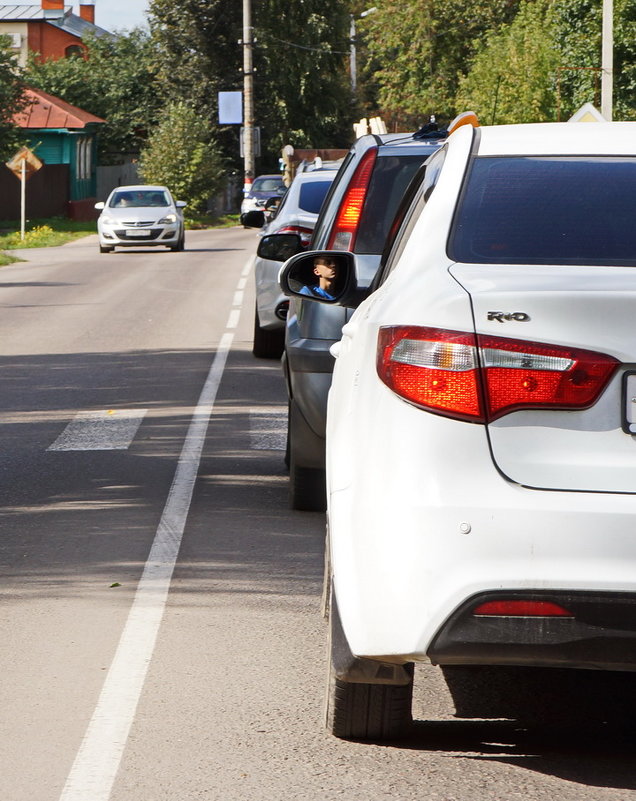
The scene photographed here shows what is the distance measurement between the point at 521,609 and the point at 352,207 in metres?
4.15

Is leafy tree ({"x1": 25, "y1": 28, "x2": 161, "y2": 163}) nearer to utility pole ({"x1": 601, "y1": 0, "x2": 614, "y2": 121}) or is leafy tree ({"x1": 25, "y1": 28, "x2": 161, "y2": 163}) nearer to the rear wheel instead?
utility pole ({"x1": 601, "y1": 0, "x2": 614, "y2": 121})

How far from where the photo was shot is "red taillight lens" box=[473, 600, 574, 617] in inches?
138

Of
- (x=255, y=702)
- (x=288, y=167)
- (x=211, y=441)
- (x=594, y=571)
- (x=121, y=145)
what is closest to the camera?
(x=594, y=571)

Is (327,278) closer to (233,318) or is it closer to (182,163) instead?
(233,318)

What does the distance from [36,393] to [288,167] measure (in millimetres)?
34586

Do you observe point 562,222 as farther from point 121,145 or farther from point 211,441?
point 121,145

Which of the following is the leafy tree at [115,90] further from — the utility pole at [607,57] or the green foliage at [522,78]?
the utility pole at [607,57]

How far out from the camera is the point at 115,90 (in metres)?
70.7

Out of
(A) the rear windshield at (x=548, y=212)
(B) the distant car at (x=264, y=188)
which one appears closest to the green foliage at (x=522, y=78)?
(B) the distant car at (x=264, y=188)

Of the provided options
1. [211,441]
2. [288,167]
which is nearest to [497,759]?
[211,441]

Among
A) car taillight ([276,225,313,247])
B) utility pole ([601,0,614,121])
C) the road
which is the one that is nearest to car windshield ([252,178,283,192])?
utility pole ([601,0,614,121])

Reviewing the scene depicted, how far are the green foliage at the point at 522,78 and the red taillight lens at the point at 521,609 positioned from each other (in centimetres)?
2173

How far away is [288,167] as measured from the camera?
46.8m

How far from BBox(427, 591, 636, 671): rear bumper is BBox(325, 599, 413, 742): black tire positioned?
1.95 feet
